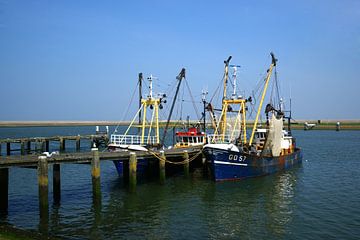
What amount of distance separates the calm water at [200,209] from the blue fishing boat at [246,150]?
1.28 metres

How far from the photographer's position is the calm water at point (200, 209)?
68.8 feet

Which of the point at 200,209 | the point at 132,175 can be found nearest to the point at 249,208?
the point at 200,209

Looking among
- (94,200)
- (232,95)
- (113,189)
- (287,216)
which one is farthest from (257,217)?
(232,95)

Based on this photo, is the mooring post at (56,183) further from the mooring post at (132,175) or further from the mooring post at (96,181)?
the mooring post at (132,175)

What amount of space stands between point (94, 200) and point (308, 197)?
16.6 meters

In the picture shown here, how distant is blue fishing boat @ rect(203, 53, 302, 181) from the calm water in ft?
4.20

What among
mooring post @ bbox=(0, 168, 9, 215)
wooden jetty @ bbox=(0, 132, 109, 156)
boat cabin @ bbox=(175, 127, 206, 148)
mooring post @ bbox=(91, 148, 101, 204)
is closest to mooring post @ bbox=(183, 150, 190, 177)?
boat cabin @ bbox=(175, 127, 206, 148)

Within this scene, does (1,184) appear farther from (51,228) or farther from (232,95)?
(232,95)

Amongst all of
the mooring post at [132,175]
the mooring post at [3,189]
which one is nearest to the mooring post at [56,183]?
the mooring post at [3,189]

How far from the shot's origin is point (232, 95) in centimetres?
4175

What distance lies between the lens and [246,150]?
126ft

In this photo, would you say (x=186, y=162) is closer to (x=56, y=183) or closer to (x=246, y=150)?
(x=246, y=150)

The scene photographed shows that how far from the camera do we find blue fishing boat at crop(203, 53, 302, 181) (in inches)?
1362

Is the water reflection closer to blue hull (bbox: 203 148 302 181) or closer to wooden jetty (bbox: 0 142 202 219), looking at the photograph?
blue hull (bbox: 203 148 302 181)
